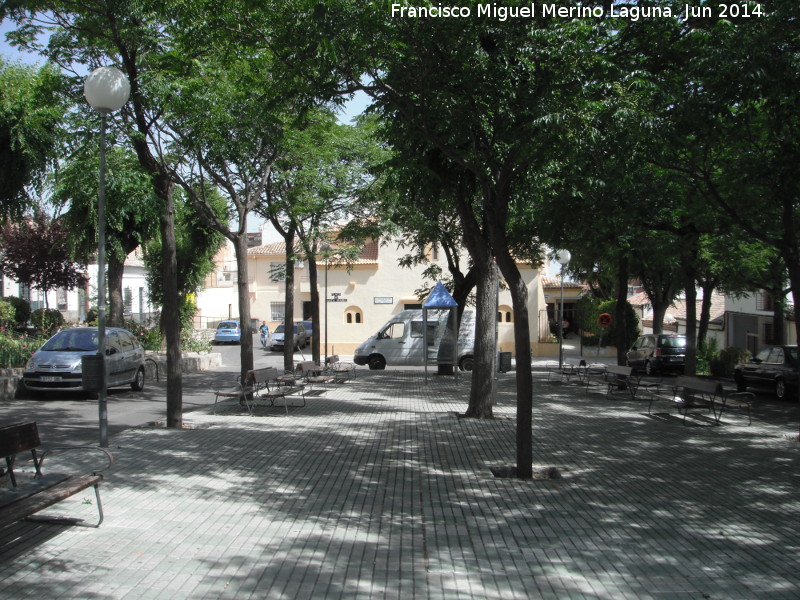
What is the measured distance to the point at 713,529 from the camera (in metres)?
6.27

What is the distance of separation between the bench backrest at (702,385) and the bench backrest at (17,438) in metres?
11.0

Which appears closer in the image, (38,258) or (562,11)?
(562,11)

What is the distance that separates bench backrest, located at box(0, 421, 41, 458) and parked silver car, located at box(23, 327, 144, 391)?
377 inches

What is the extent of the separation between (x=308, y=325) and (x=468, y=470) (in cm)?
3244

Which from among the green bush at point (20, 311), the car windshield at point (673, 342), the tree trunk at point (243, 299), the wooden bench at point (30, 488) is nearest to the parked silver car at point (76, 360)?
the tree trunk at point (243, 299)

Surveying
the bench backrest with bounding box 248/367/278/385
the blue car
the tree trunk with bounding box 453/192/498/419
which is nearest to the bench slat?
the tree trunk with bounding box 453/192/498/419

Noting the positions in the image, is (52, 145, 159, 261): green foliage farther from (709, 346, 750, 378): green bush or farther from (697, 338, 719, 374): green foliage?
(697, 338, 719, 374): green foliage

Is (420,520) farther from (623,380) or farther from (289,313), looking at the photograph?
(289,313)

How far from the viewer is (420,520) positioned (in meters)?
6.48

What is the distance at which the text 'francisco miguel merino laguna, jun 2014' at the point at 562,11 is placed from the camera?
8586 millimetres

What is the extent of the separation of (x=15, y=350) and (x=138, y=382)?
2.90m

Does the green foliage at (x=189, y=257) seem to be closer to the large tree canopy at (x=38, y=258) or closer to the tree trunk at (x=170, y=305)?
the large tree canopy at (x=38, y=258)

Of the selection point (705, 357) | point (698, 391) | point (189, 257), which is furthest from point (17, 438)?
point (705, 357)

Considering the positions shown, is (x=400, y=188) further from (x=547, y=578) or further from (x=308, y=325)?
(x=308, y=325)
